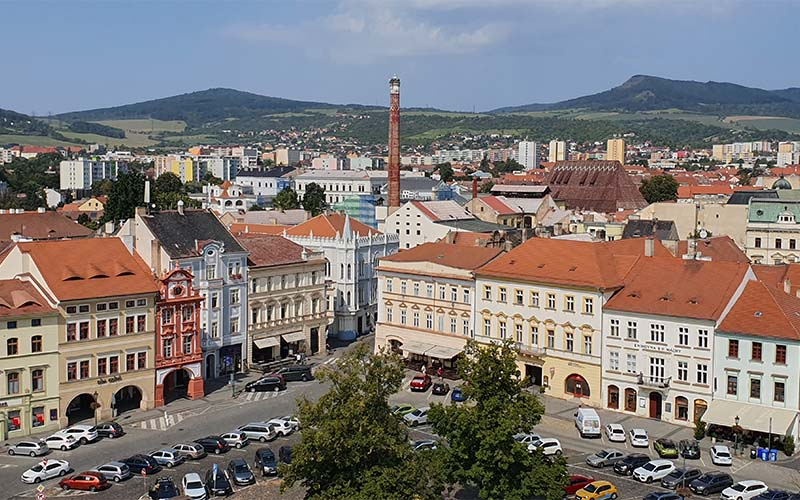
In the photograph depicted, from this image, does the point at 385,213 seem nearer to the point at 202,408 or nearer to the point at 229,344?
the point at 229,344

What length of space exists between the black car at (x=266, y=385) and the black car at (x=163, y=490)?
783 inches

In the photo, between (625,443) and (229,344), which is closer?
(625,443)

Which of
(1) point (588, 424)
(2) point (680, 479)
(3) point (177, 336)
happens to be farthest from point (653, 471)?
(3) point (177, 336)

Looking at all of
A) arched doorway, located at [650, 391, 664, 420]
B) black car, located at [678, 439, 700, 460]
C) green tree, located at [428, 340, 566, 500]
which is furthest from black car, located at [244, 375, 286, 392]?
black car, located at [678, 439, 700, 460]

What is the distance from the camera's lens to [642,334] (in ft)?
196

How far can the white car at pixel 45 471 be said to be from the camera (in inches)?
1829

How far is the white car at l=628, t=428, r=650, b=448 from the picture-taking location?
5278 cm

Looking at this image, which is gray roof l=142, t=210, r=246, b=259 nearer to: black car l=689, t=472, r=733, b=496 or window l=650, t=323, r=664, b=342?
window l=650, t=323, r=664, b=342

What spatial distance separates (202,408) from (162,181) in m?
127

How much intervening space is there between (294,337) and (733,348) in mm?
32613

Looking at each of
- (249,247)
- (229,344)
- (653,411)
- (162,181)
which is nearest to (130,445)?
(229,344)

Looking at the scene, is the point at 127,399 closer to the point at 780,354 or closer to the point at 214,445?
the point at 214,445

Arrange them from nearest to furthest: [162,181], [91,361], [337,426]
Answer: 1. [337,426]
2. [91,361]
3. [162,181]

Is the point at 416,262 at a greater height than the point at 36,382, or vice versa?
the point at 416,262
